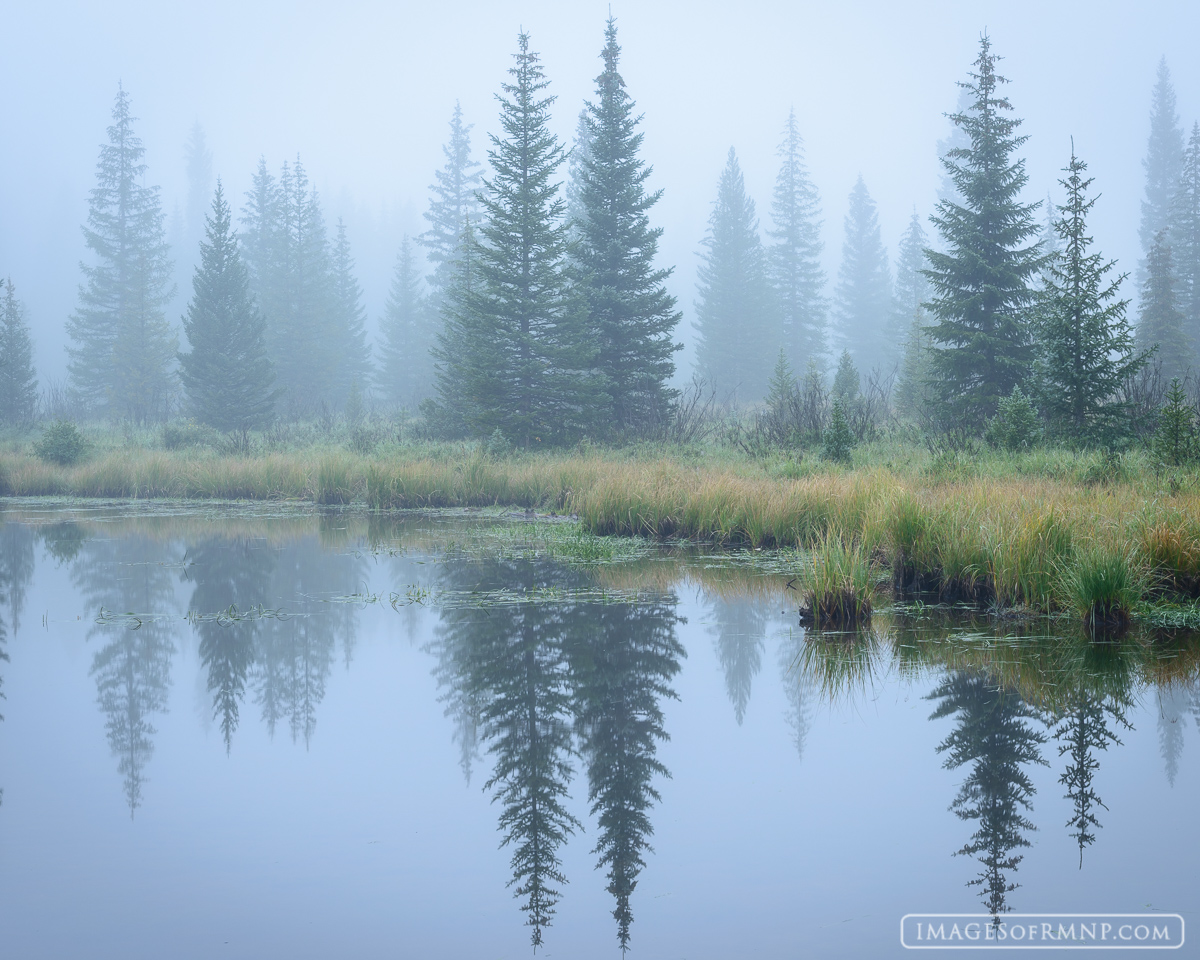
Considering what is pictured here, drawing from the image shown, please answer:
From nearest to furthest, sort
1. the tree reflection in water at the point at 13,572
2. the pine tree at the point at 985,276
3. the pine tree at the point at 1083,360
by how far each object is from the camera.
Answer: the tree reflection in water at the point at 13,572 → the pine tree at the point at 1083,360 → the pine tree at the point at 985,276

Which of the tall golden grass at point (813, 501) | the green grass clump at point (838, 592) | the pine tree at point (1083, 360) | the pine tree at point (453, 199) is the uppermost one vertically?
the pine tree at point (453, 199)

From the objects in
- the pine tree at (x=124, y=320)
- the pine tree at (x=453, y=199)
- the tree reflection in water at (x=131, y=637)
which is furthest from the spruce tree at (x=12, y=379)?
the tree reflection in water at (x=131, y=637)

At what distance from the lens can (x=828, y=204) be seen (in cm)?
11575

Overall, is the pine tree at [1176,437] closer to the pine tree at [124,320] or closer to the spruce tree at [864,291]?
the pine tree at [124,320]

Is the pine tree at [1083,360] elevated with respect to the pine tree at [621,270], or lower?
lower

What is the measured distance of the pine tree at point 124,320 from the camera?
46.2 m

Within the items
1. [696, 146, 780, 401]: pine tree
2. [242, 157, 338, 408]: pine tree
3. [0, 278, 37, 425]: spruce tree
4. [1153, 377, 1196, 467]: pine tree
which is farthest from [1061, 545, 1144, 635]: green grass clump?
[696, 146, 780, 401]: pine tree

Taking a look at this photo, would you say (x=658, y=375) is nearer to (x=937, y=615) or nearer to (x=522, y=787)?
(x=937, y=615)

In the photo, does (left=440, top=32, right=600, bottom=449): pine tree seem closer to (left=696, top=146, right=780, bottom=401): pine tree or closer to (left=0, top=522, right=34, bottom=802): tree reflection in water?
(left=0, top=522, right=34, bottom=802): tree reflection in water

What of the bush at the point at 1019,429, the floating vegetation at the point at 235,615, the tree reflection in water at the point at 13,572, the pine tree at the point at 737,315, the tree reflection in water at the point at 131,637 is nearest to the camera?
the tree reflection in water at the point at 131,637

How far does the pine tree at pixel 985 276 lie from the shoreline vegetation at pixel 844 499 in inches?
153

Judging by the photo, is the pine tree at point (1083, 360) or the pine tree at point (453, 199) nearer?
the pine tree at point (1083, 360)

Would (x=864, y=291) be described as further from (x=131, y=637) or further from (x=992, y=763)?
(x=992, y=763)

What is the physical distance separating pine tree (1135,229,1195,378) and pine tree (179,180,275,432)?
32841 mm
